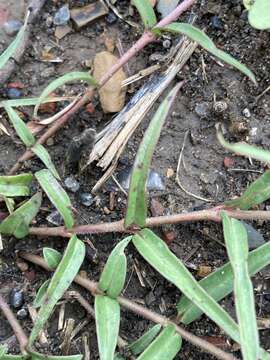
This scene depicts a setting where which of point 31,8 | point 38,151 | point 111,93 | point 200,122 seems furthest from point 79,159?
point 31,8

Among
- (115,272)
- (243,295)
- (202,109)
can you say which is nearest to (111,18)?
(202,109)

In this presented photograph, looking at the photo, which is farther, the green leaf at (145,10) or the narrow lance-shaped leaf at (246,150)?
the green leaf at (145,10)

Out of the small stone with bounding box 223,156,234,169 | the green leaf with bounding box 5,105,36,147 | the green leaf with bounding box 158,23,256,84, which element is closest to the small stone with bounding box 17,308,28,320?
the green leaf with bounding box 5,105,36,147

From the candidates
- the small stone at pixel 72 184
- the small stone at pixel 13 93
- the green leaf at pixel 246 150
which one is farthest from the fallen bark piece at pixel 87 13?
the green leaf at pixel 246 150

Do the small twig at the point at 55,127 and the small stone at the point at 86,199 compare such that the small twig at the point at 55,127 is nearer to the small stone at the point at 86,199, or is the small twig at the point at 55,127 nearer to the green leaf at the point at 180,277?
the small stone at the point at 86,199

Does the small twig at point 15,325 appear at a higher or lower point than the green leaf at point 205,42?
lower

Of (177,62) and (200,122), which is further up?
(177,62)

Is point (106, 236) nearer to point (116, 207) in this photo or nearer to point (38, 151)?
point (116, 207)

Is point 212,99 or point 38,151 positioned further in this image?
point 212,99
